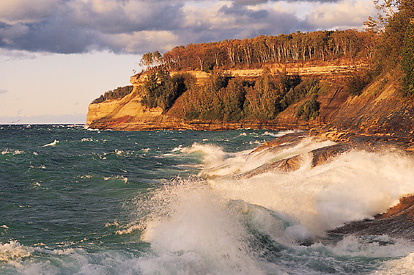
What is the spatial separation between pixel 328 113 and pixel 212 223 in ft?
232

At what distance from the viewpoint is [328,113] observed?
3071 inches

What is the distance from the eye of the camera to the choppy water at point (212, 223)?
9586 millimetres

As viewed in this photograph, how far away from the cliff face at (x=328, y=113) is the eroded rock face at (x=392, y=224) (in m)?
5.31

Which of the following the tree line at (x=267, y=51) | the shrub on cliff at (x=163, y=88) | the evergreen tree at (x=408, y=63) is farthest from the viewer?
the shrub on cliff at (x=163, y=88)

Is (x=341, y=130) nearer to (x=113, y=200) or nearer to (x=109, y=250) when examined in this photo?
(x=113, y=200)

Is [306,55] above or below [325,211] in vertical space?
above

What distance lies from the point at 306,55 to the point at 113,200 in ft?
310

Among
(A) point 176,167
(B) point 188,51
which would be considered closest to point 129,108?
(B) point 188,51

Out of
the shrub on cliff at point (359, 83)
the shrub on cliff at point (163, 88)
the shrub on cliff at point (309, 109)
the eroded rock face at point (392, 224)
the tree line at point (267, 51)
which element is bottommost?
the eroded rock face at point (392, 224)

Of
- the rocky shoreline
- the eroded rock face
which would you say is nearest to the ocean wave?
the rocky shoreline

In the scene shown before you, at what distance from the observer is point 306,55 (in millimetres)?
105500

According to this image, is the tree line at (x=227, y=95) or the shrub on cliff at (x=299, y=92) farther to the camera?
the tree line at (x=227, y=95)

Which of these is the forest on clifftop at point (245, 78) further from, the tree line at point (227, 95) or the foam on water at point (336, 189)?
the foam on water at point (336, 189)

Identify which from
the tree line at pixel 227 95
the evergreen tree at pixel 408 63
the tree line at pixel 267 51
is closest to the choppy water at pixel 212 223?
the evergreen tree at pixel 408 63
